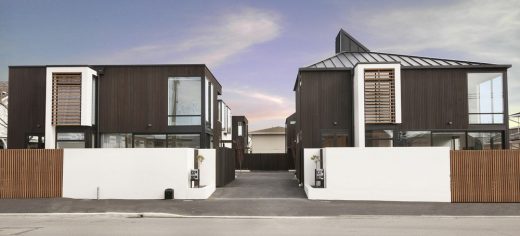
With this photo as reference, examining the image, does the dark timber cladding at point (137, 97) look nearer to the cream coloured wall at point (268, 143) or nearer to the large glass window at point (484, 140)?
the large glass window at point (484, 140)

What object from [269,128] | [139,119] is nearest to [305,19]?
[139,119]

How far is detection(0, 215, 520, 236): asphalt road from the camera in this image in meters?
13.4

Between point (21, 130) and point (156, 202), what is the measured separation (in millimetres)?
10636

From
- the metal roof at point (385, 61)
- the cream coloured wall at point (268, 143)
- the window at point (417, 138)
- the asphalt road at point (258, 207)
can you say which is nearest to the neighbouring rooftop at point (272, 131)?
the cream coloured wall at point (268, 143)

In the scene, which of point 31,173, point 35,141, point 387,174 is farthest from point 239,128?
point 387,174

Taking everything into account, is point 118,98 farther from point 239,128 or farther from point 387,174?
point 239,128

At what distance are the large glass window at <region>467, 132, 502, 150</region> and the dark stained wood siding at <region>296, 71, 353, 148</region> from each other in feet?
20.0

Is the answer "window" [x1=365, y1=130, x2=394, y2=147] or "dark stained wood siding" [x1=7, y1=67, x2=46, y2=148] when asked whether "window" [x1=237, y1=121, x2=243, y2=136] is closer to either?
"dark stained wood siding" [x1=7, y1=67, x2=46, y2=148]

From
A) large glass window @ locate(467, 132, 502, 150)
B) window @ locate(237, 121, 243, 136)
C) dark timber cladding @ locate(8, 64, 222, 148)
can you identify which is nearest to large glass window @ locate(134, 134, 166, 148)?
dark timber cladding @ locate(8, 64, 222, 148)

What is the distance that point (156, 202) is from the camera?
66.1 feet

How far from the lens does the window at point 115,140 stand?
2662cm

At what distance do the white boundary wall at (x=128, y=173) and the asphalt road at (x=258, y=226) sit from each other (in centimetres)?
379

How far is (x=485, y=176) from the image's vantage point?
2058 cm

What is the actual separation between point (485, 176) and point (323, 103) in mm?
9074
